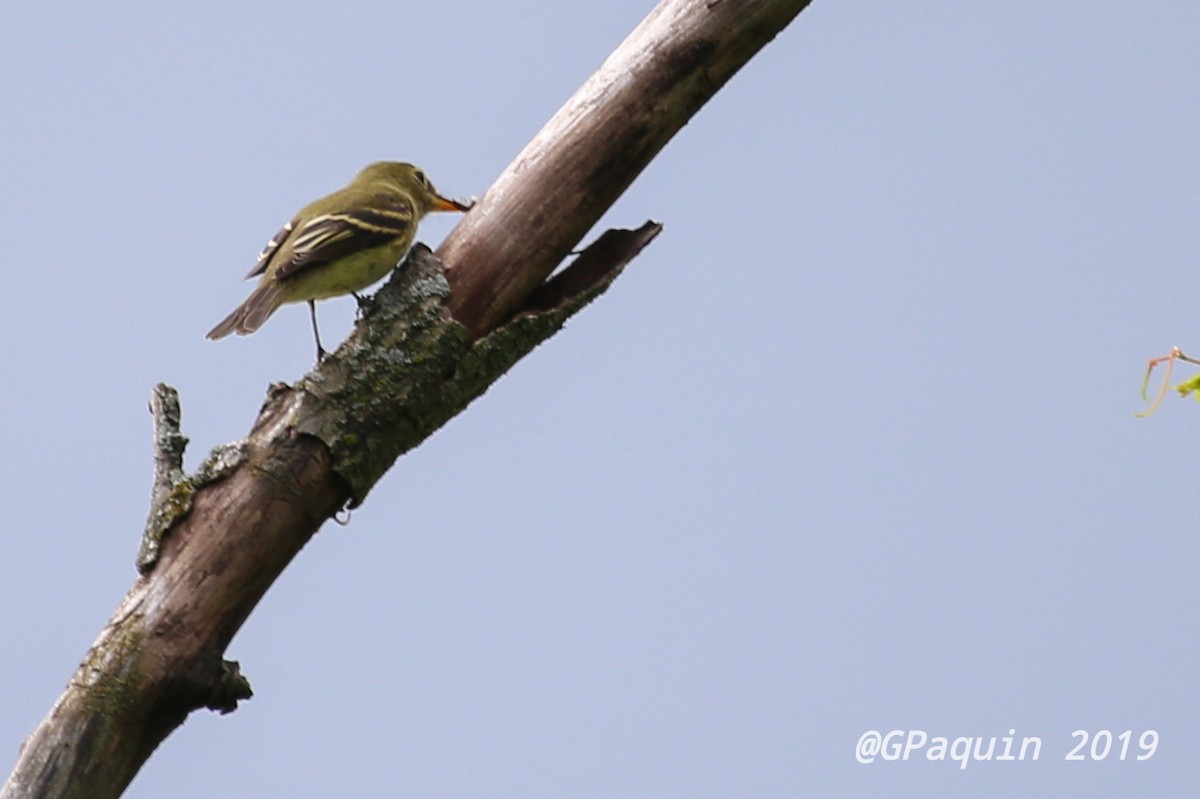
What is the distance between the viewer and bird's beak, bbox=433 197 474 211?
26.9ft

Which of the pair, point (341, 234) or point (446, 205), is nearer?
point (341, 234)

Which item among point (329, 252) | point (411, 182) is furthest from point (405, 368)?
point (411, 182)

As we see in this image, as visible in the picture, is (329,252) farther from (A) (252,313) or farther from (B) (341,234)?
(A) (252,313)

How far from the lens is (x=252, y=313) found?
7.02 metres

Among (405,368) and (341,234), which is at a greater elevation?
(341,234)

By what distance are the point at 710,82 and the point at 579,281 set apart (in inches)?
34.3

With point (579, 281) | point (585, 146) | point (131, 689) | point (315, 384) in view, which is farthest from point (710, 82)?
point (131, 689)

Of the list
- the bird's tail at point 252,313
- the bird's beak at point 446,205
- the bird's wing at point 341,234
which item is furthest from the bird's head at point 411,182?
the bird's tail at point 252,313

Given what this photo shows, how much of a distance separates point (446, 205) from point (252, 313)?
162cm

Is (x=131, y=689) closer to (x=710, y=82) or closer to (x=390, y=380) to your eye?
(x=390, y=380)

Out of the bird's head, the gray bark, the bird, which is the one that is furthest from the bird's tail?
the gray bark

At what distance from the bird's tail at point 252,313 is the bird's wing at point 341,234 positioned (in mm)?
131

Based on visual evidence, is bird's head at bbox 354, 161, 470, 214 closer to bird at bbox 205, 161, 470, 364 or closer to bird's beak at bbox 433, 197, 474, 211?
bird's beak at bbox 433, 197, 474, 211

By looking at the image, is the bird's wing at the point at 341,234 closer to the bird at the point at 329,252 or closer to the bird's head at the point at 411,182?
the bird at the point at 329,252
